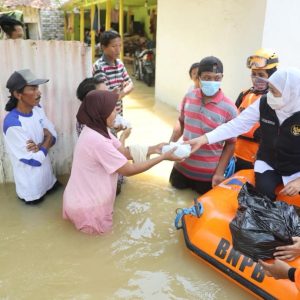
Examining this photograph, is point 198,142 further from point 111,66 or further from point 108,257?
point 111,66

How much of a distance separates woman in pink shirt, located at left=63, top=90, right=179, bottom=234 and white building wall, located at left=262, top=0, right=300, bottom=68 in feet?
9.48

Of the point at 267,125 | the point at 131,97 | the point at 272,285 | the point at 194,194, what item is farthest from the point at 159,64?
the point at 272,285

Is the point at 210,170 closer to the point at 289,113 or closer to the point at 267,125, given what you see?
the point at 267,125

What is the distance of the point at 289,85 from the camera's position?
8.52ft

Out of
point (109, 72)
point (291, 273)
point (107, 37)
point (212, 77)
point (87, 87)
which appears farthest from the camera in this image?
point (109, 72)

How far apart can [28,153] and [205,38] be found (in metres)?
4.48

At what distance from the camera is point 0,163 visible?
397cm

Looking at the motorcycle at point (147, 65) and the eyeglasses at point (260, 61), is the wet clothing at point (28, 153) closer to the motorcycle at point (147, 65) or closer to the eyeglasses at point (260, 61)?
the eyeglasses at point (260, 61)

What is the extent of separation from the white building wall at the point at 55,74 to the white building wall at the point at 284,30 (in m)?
2.63

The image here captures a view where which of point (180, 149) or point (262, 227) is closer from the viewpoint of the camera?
point (262, 227)

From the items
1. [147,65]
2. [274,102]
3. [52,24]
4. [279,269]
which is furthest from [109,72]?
[52,24]

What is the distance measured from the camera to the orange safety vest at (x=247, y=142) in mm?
3502

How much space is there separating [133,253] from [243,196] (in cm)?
107

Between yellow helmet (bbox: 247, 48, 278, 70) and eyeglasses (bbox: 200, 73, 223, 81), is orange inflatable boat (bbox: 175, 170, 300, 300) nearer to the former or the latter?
eyeglasses (bbox: 200, 73, 223, 81)
